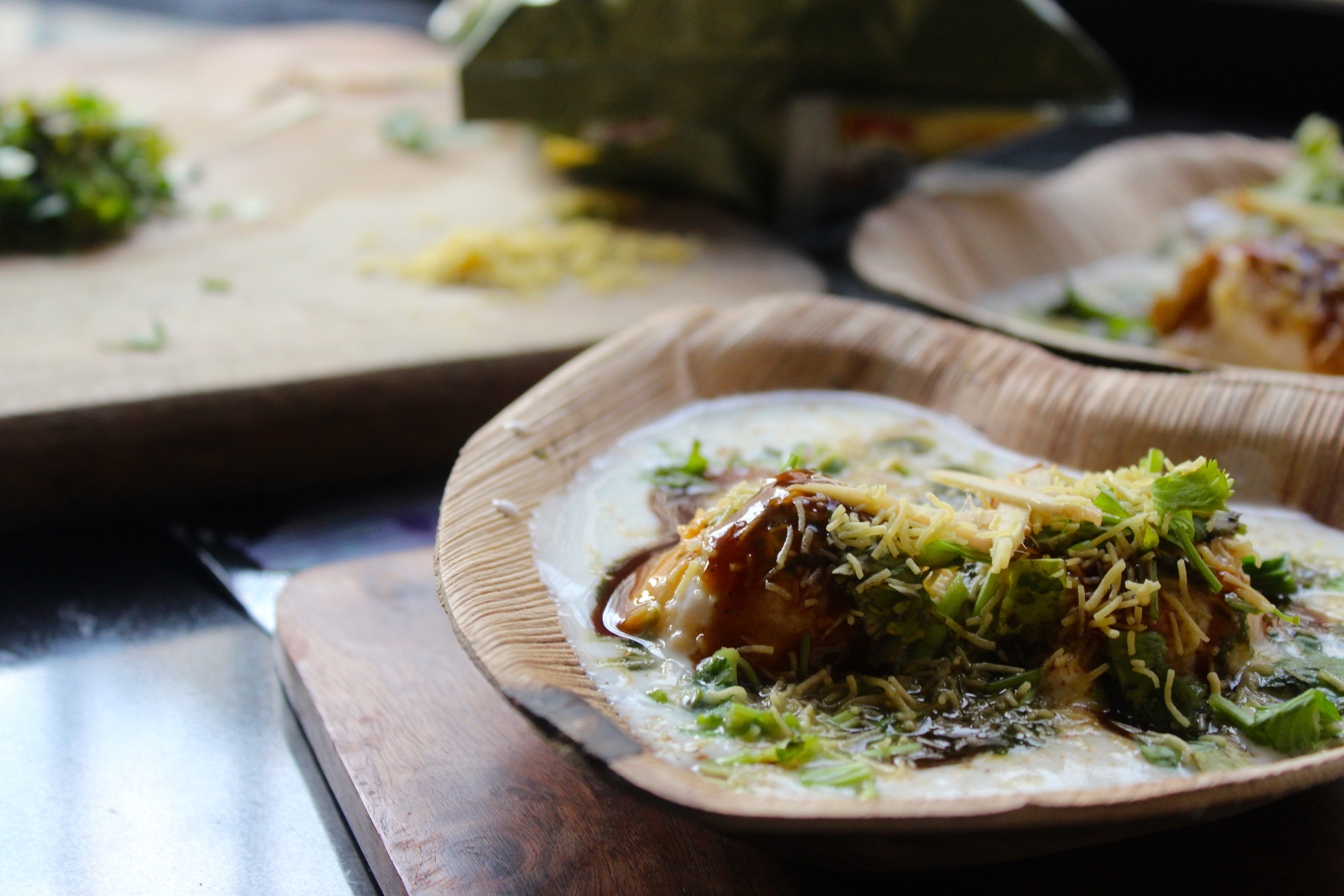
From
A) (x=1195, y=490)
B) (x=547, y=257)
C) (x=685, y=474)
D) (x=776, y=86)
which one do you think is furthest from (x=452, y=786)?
(x=776, y=86)

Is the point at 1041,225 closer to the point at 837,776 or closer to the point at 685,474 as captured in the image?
the point at 685,474

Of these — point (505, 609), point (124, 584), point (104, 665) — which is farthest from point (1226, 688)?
point (124, 584)

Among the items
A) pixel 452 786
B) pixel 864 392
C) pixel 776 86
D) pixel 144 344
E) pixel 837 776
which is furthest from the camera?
pixel 776 86

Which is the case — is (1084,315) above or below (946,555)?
below

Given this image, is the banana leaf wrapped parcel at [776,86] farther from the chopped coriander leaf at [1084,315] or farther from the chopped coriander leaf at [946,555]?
the chopped coriander leaf at [946,555]

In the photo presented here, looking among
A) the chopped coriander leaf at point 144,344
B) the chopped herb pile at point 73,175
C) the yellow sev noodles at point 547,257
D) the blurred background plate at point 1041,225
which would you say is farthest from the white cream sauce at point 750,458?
the chopped herb pile at point 73,175

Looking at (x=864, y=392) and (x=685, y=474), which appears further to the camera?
(x=864, y=392)
